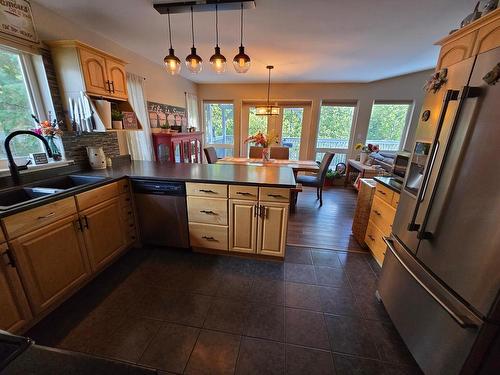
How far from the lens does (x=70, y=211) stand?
5.22 feet

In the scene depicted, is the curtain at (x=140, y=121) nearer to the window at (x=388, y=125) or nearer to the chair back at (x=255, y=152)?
the chair back at (x=255, y=152)

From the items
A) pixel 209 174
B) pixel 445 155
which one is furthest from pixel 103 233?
pixel 445 155

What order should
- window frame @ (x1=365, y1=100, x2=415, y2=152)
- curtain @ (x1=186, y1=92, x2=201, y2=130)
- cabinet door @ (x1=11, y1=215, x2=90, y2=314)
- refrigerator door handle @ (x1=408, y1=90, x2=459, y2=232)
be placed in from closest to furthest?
refrigerator door handle @ (x1=408, y1=90, x2=459, y2=232) → cabinet door @ (x1=11, y1=215, x2=90, y2=314) → window frame @ (x1=365, y1=100, x2=415, y2=152) → curtain @ (x1=186, y1=92, x2=201, y2=130)

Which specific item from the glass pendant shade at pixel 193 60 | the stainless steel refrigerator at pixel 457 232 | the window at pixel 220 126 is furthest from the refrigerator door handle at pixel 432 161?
the window at pixel 220 126

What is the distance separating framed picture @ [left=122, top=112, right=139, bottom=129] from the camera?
2.40m

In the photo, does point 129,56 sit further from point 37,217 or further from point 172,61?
point 37,217

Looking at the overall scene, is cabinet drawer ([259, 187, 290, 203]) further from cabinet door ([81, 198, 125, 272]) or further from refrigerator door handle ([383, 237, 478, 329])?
cabinet door ([81, 198, 125, 272])

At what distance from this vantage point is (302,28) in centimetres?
221

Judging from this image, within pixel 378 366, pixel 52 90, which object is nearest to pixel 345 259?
pixel 378 366

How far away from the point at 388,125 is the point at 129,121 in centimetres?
546

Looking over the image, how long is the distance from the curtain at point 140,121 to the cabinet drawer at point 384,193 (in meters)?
3.19

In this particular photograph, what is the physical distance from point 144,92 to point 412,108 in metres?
5.52

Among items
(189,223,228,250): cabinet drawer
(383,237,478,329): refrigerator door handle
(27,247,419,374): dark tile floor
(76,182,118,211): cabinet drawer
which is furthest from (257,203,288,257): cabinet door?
(76,182,118,211): cabinet drawer

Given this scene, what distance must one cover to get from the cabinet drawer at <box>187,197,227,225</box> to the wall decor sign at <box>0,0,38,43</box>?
1.93 meters
